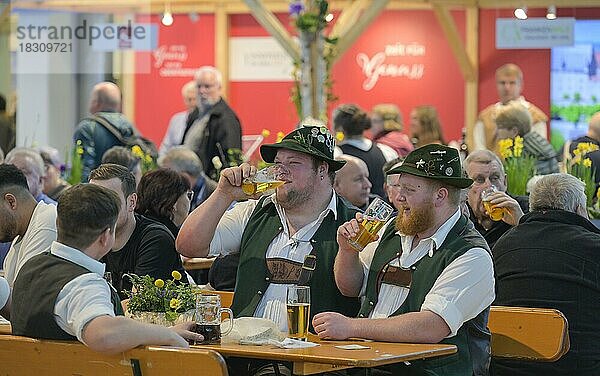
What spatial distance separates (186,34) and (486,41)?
3.84 metres

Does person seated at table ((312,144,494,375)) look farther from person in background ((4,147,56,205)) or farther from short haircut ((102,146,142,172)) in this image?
short haircut ((102,146,142,172))

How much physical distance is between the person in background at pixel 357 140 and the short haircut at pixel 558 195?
151 inches

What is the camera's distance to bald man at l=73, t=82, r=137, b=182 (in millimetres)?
10406

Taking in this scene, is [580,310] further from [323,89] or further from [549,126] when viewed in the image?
[549,126]

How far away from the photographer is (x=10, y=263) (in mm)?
5715

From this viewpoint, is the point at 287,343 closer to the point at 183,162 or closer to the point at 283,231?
the point at 283,231

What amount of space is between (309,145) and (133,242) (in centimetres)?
93

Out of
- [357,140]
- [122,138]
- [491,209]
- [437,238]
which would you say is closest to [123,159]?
[122,138]

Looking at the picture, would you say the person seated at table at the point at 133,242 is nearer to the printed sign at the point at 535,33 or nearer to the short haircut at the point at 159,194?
the short haircut at the point at 159,194

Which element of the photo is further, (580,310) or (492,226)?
(492,226)

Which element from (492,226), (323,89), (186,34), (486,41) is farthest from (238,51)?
(492,226)

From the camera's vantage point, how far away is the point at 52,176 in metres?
9.04

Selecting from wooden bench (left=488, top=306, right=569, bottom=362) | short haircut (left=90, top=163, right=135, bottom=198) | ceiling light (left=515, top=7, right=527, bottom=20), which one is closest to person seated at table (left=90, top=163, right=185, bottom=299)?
short haircut (left=90, top=163, right=135, bottom=198)

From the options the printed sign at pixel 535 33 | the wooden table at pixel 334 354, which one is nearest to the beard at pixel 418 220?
the wooden table at pixel 334 354
